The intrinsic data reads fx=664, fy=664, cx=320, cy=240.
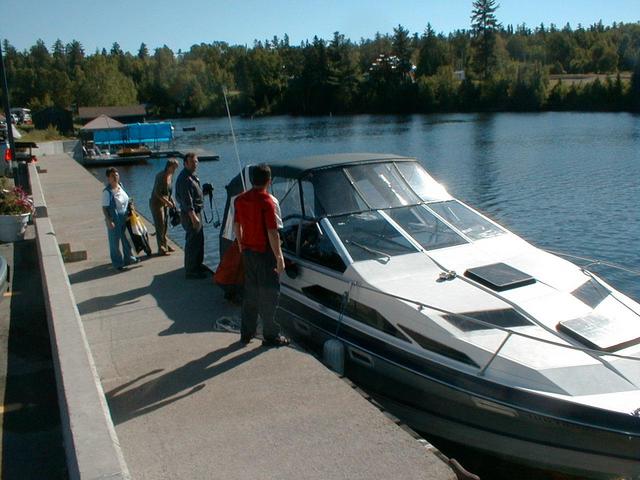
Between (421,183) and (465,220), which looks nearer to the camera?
(465,220)

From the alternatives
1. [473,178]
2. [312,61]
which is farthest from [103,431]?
[312,61]

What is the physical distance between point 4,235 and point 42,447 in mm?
8501

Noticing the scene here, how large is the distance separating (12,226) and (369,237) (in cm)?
807

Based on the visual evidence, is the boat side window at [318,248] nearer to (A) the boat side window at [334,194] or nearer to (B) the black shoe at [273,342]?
(A) the boat side window at [334,194]

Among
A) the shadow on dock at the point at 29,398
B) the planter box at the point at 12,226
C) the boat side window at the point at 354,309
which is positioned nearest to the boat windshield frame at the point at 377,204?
the boat side window at the point at 354,309

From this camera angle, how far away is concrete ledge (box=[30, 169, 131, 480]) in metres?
4.13

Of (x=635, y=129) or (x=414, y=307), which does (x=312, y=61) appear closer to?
(x=635, y=129)

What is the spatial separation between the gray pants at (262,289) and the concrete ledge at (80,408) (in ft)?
5.63

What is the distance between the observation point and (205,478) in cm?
475

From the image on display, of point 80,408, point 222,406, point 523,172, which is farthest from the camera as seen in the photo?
point 523,172

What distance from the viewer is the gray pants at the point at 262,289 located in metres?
6.87

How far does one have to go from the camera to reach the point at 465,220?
8609mm

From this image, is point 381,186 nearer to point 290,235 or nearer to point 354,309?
point 290,235

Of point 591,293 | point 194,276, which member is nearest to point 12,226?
point 194,276
